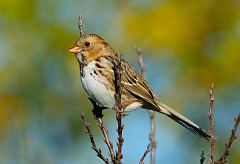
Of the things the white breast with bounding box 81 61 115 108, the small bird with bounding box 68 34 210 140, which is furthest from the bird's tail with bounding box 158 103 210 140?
the white breast with bounding box 81 61 115 108

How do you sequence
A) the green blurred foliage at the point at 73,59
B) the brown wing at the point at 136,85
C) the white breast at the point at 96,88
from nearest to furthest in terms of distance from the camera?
the white breast at the point at 96,88 → the brown wing at the point at 136,85 → the green blurred foliage at the point at 73,59

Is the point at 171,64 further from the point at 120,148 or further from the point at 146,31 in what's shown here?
the point at 120,148

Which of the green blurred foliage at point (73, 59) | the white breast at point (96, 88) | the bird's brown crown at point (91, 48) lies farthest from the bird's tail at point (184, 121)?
the green blurred foliage at point (73, 59)

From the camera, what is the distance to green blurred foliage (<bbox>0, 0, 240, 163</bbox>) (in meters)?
11.2

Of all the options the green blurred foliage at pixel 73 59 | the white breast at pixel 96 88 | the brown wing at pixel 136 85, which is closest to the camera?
the white breast at pixel 96 88

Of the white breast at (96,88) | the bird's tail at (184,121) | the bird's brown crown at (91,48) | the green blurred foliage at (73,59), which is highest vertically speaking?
the green blurred foliage at (73,59)

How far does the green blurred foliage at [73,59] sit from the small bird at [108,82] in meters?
4.16

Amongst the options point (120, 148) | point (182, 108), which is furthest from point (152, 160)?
point (182, 108)

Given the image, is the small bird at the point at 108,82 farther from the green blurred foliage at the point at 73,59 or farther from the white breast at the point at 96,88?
the green blurred foliage at the point at 73,59

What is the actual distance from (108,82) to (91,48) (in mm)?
457

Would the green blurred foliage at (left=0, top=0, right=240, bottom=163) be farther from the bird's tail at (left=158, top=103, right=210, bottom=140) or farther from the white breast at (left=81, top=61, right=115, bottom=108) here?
the white breast at (left=81, top=61, right=115, bottom=108)

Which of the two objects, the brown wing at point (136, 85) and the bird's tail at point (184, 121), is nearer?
the bird's tail at point (184, 121)

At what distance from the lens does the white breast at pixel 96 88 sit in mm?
6348

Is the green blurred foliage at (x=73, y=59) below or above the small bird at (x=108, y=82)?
above
